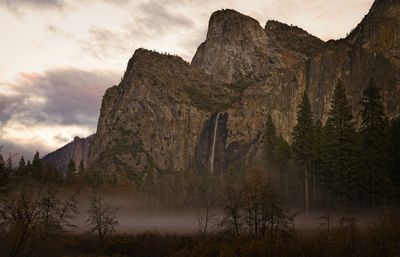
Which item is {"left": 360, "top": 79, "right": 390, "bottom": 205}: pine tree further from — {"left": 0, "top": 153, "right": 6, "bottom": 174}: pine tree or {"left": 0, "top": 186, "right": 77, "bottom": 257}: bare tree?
{"left": 0, "top": 153, "right": 6, "bottom": 174}: pine tree

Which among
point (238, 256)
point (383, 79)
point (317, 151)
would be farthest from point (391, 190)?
point (383, 79)

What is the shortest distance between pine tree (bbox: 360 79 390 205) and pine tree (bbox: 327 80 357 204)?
1718mm

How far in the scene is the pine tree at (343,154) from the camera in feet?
197

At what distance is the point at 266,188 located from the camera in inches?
1725

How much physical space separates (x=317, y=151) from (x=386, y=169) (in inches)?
585

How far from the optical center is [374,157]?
5678cm

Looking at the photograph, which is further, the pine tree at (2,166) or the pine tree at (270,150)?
the pine tree at (270,150)

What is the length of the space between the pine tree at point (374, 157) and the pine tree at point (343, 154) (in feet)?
5.64

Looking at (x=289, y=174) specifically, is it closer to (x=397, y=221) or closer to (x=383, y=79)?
(x=397, y=221)

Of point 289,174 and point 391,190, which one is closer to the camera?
point 391,190

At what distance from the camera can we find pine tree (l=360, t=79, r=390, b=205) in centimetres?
5684

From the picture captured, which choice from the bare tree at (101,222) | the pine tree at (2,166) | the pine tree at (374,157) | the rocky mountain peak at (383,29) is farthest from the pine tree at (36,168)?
the rocky mountain peak at (383,29)

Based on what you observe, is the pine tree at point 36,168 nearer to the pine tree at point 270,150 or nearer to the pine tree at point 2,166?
the pine tree at point 270,150

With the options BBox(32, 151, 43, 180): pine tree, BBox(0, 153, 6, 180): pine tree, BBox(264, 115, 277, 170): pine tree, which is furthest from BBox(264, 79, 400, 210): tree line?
BBox(32, 151, 43, 180): pine tree
